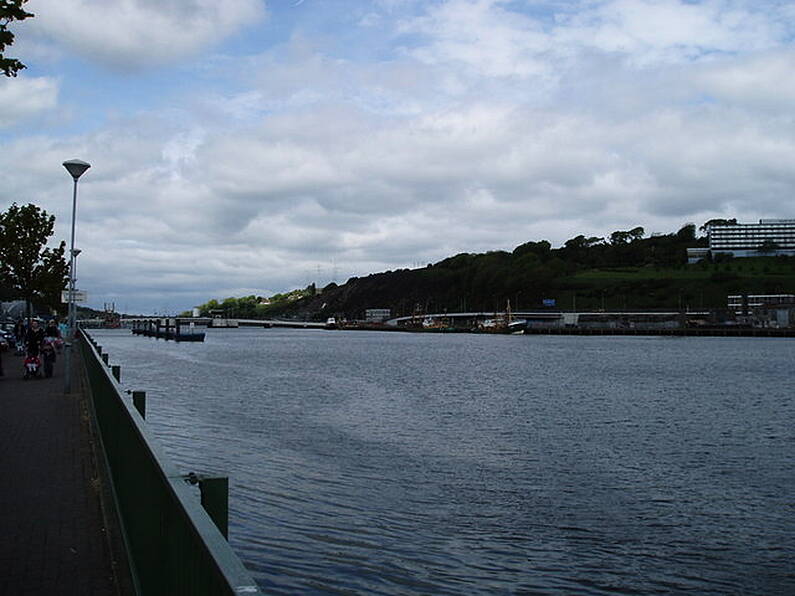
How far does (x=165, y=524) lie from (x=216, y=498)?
0.42 m

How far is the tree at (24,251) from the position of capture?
40.7m

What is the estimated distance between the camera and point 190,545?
3.80 m

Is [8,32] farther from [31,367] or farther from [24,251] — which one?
[24,251]

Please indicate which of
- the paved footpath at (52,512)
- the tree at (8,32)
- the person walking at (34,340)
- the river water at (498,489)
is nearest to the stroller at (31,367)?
the person walking at (34,340)

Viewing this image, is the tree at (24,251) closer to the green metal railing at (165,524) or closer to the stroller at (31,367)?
the stroller at (31,367)

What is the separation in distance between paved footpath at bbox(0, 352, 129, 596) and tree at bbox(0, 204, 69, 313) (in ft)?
88.0

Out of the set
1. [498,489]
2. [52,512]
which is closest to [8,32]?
[52,512]

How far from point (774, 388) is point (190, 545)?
47.0m

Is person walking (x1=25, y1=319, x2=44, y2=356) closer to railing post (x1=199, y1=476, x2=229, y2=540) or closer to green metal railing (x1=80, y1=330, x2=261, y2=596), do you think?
green metal railing (x1=80, y1=330, x2=261, y2=596)

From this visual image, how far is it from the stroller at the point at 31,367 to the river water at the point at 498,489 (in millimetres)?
4208

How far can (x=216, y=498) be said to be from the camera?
16.8ft

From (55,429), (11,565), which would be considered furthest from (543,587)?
(55,429)

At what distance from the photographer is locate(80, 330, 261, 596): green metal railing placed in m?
3.30

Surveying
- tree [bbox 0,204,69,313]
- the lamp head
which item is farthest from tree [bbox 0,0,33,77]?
tree [bbox 0,204,69,313]
